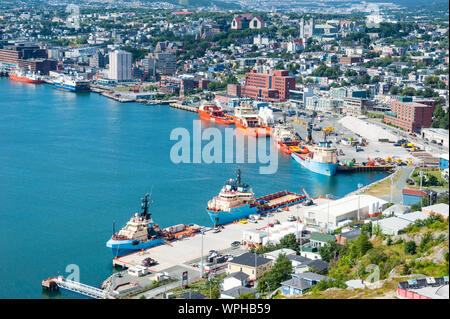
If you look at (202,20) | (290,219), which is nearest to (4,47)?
(202,20)

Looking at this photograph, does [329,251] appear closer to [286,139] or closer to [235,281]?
[235,281]

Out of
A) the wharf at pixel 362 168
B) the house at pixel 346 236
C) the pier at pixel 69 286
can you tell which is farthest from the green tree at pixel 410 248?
the wharf at pixel 362 168

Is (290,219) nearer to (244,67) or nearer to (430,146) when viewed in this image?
(430,146)

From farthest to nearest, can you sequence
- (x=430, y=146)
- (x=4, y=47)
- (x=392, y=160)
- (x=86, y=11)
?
(x=86, y=11) → (x=4, y=47) → (x=430, y=146) → (x=392, y=160)

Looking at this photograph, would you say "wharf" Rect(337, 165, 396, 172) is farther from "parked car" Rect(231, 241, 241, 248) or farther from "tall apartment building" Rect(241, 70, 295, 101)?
"tall apartment building" Rect(241, 70, 295, 101)

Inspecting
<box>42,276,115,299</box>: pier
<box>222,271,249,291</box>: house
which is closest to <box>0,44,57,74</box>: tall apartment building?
<box>42,276,115,299</box>: pier

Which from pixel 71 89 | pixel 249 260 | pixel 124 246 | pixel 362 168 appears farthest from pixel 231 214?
pixel 71 89

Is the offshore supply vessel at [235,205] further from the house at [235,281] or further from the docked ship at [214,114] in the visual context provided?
the docked ship at [214,114]
